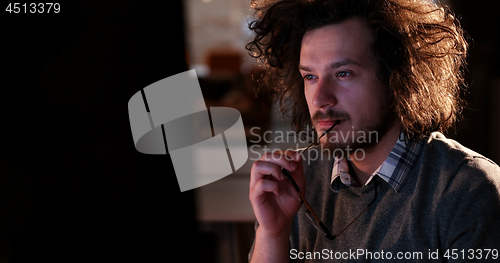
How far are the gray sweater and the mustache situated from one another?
0.19 metres

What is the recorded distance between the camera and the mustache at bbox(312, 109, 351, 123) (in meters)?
1.03

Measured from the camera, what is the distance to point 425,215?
0.89 m

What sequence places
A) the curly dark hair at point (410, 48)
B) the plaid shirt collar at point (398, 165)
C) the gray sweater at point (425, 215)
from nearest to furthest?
the gray sweater at point (425, 215) < the plaid shirt collar at point (398, 165) < the curly dark hair at point (410, 48)

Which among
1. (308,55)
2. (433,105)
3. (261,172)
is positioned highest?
(308,55)

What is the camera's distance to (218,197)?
2566 millimetres

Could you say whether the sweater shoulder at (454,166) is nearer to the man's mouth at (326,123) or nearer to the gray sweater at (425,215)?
the gray sweater at (425,215)

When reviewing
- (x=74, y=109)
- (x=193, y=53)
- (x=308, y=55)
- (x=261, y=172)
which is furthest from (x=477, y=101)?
(x=193, y=53)

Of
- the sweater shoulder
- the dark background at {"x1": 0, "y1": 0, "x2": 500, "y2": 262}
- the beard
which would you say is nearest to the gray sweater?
the sweater shoulder

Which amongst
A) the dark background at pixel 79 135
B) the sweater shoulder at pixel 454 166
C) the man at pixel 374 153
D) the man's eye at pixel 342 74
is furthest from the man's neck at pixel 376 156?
the dark background at pixel 79 135

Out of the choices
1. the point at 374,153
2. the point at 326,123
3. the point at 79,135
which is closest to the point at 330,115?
the point at 326,123

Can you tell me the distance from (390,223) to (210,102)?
7.53 ft

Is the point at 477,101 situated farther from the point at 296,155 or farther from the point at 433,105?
the point at 296,155

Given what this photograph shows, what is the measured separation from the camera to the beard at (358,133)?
104cm

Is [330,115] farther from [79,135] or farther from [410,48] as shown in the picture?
[79,135]
